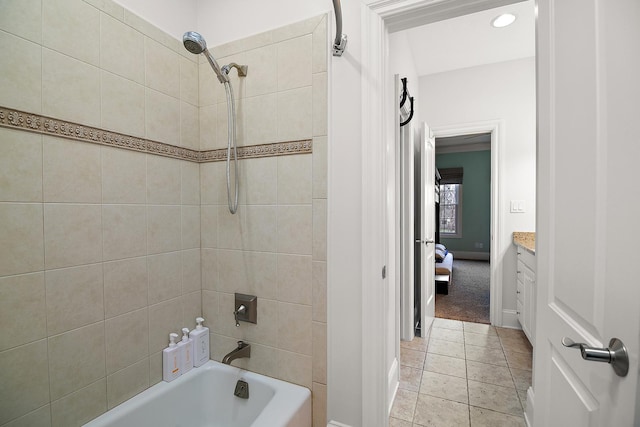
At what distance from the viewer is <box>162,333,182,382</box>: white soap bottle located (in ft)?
4.66

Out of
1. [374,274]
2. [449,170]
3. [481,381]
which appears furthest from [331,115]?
[449,170]

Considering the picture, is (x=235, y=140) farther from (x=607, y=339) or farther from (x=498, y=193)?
(x=498, y=193)

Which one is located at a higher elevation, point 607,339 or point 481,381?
point 607,339

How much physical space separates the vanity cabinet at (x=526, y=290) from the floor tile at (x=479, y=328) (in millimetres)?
280

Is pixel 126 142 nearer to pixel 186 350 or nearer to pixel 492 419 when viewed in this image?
pixel 186 350

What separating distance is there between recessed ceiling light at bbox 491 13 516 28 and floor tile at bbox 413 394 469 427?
293 cm

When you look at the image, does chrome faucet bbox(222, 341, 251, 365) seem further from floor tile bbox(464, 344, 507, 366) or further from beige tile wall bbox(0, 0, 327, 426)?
floor tile bbox(464, 344, 507, 366)

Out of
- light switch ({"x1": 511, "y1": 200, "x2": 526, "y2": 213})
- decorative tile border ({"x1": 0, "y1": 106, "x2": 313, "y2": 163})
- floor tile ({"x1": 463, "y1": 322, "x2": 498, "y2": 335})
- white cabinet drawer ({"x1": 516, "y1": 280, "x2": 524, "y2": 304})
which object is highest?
decorative tile border ({"x1": 0, "y1": 106, "x2": 313, "y2": 163})

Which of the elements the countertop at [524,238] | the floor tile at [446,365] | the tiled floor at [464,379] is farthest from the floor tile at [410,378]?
the countertop at [524,238]

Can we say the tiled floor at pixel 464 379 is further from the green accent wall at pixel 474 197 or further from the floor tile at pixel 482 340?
the green accent wall at pixel 474 197

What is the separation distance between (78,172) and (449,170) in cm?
725

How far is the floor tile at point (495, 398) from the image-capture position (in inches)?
66.2

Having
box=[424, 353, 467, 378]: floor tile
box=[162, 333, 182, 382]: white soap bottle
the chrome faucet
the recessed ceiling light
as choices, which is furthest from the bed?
box=[162, 333, 182, 382]: white soap bottle

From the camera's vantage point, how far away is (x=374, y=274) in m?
1.27
